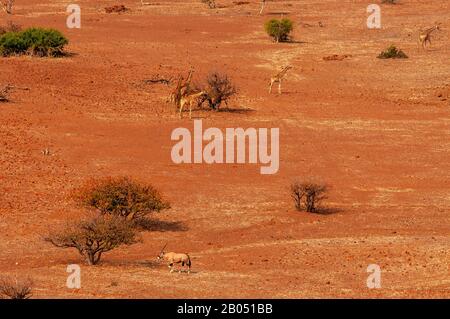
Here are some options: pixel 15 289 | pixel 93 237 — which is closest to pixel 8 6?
pixel 93 237

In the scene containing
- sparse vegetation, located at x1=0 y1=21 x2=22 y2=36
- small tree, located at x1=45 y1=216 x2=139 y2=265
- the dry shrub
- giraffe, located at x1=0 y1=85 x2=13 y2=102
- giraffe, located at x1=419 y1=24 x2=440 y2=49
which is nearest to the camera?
small tree, located at x1=45 y1=216 x2=139 y2=265

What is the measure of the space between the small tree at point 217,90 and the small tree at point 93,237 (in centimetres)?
1982

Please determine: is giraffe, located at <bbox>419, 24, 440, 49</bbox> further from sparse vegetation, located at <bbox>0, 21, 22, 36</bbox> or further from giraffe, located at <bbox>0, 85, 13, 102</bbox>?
giraffe, located at <bbox>0, 85, 13, 102</bbox>

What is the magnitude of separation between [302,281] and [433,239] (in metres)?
5.87

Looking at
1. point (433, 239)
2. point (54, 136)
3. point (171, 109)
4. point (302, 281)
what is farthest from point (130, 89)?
point (302, 281)

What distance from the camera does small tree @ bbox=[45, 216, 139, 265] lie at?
81.0 feet

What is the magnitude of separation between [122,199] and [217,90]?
626 inches

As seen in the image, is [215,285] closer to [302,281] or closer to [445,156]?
[302,281]

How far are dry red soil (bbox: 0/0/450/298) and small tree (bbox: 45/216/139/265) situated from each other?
444 millimetres

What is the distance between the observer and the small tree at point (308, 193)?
31.1 meters

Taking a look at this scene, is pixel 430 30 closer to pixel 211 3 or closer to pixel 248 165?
pixel 211 3

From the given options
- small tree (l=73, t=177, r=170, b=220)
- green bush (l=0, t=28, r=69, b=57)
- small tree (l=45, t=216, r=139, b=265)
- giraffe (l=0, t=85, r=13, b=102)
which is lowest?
small tree (l=45, t=216, r=139, b=265)

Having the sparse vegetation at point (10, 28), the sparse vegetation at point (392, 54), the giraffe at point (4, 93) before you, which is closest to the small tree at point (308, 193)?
the giraffe at point (4, 93)

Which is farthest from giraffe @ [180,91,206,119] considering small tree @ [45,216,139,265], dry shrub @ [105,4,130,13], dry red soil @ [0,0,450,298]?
dry shrub @ [105,4,130,13]
